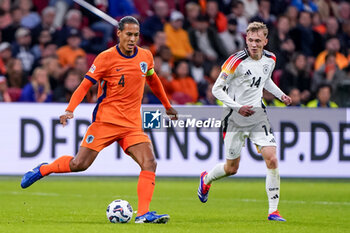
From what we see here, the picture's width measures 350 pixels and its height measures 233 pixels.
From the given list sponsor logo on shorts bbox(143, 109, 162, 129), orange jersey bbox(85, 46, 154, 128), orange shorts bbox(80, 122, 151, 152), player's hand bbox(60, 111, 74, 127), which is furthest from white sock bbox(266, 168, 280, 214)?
sponsor logo on shorts bbox(143, 109, 162, 129)

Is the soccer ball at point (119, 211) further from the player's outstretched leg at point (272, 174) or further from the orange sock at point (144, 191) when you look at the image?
the player's outstretched leg at point (272, 174)

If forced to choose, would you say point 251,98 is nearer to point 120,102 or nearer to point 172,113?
point 172,113

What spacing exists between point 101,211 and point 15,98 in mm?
6895

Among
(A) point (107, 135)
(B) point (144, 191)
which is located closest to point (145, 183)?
(B) point (144, 191)

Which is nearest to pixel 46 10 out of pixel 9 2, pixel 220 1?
pixel 9 2

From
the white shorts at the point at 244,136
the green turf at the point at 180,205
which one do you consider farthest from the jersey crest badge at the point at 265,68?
the green turf at the point at 180,205

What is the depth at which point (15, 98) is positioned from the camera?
17.3 metres

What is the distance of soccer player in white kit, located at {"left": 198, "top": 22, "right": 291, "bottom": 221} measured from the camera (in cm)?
1005

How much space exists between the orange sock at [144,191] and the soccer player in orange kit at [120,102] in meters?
0.01

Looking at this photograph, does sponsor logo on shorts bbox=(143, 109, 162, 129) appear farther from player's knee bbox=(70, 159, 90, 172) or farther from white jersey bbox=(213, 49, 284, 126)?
player's knee bbox=(70, 159, 90, 172)

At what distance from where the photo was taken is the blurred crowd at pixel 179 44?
17.6 m

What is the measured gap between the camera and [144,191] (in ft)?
30.4

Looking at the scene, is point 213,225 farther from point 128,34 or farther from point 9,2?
point 9,2

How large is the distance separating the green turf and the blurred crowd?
6.59ft
